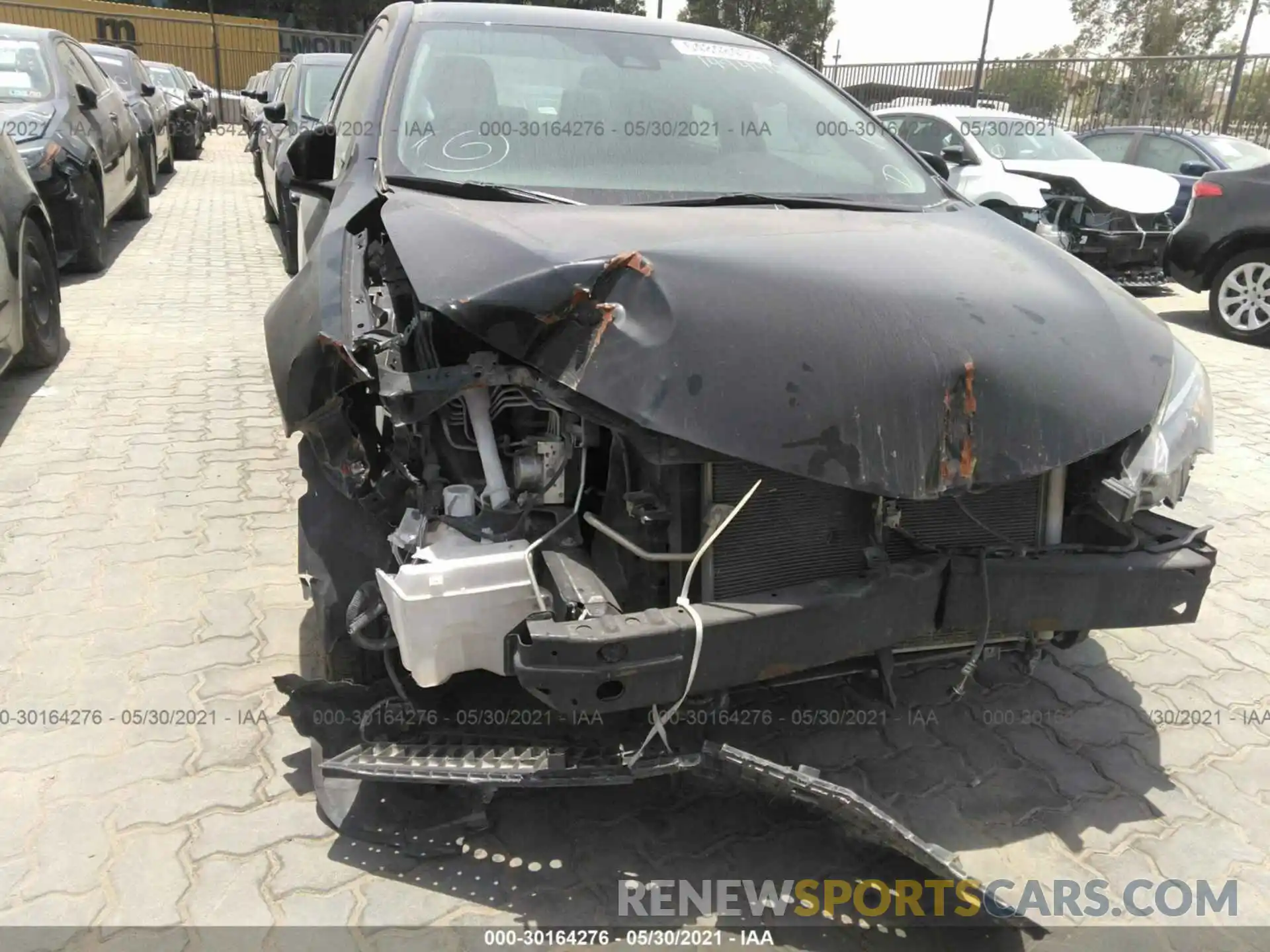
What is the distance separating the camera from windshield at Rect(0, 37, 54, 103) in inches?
294

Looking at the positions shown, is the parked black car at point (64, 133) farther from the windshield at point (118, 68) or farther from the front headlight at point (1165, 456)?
the front headlight at point (1165, 456)

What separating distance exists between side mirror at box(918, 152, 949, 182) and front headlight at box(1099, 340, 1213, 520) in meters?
1.43

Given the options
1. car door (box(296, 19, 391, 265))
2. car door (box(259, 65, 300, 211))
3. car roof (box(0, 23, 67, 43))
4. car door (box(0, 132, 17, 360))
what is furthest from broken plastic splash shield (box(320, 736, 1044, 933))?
car roof (box(0, 23, 67, 43))

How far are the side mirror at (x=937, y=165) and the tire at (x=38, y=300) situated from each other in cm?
469

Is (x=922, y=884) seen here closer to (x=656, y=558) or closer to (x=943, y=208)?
(x=656, y=558)

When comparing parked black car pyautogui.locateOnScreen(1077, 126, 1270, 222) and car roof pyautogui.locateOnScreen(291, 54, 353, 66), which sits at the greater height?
car roof pyautogui.locateOnScreen(291, 54, 353, 66)

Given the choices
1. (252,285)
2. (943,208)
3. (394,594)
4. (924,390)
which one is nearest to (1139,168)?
(943,208)

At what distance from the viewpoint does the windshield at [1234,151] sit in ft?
34.0

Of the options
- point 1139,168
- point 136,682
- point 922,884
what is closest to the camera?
point 922,884

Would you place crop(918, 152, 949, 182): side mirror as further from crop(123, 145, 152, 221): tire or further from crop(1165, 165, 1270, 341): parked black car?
crop(123, 145, 152, 221): tire

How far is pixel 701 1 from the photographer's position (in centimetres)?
3650

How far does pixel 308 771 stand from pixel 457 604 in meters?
0.89

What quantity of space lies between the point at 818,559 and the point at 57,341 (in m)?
5.54

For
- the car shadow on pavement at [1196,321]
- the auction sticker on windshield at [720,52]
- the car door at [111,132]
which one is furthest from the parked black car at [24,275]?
the car shadow on pavement at [1196,321]
